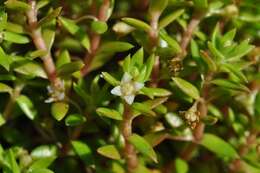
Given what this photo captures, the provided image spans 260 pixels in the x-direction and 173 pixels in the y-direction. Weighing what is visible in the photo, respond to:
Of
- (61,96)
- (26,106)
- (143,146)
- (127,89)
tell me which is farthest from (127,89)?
(26,106)

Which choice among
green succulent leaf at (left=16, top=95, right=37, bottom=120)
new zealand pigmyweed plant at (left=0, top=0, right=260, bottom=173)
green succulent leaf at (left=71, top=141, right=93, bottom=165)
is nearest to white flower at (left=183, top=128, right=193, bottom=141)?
new zealand pigmyweed plant at (left=0, top=0, right=260, bottom=173)

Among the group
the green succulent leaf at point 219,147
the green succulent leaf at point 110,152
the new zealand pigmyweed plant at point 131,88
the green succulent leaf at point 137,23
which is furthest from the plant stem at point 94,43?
the green succulent leaf at point 219,147

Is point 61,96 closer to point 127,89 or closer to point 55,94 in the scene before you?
point 55,94

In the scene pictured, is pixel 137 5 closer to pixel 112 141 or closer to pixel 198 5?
pixel 198 5

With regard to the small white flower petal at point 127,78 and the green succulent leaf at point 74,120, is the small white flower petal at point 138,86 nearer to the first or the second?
the small white flower petal at point 127,78

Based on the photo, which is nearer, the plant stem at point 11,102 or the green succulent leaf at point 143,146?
the green succulent leaf at point 143,146

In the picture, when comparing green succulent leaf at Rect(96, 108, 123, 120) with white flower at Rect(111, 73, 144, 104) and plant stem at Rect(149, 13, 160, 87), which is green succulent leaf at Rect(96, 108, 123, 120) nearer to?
white flower at Rect(111, 73, 144, 104)

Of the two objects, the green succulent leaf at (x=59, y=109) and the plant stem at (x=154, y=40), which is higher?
the plant stem at (x=154, y=40)

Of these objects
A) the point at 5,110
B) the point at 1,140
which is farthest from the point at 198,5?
the point at 1,140
